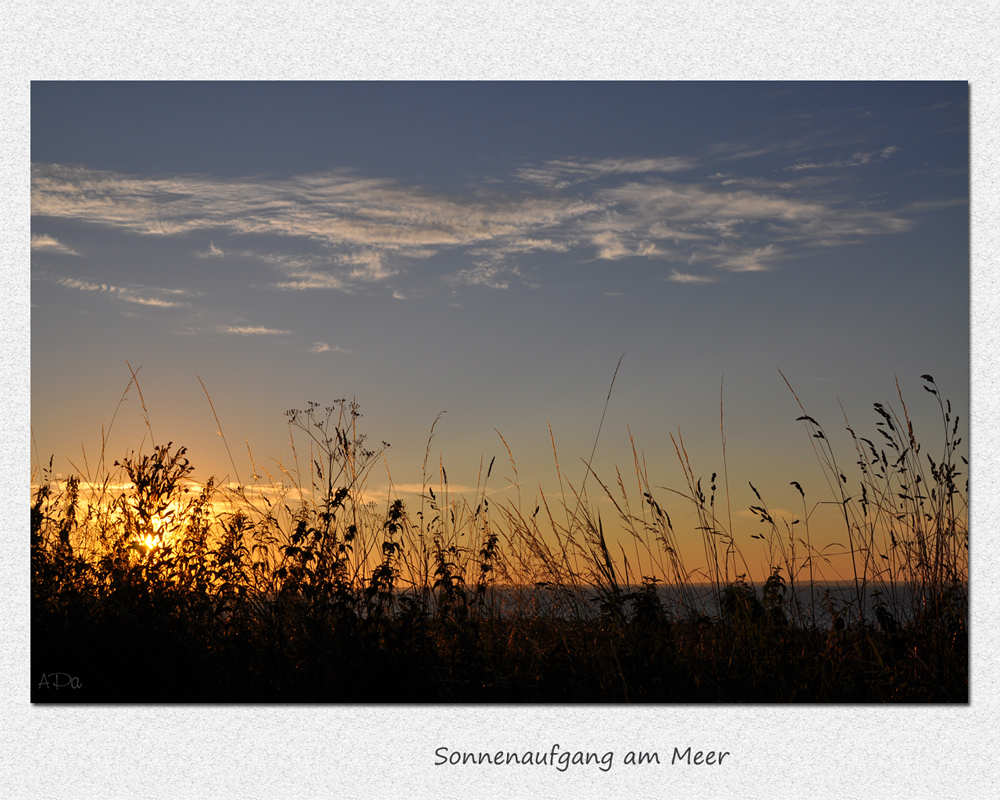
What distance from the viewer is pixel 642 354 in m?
2.70

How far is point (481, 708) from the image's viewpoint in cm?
231

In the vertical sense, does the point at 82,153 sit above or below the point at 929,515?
above

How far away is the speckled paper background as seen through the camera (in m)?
2.23

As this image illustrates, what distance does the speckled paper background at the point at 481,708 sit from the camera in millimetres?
2230

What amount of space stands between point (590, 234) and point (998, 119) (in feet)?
5.08
